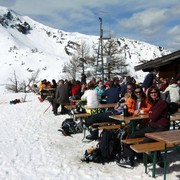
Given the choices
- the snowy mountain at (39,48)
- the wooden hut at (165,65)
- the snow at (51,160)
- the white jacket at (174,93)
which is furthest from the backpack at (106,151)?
the snowy mountain at (39,48)

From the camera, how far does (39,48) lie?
366 ft

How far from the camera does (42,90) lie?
699 inches

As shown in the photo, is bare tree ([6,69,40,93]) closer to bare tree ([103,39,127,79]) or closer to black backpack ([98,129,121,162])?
bare tree ([103,39,127,79])

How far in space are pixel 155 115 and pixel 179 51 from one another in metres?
6.97

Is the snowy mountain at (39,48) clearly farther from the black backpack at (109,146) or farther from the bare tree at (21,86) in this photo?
the black backpack at (109,146)

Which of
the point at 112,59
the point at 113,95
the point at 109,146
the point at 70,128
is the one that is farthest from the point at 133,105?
the point at 112,59

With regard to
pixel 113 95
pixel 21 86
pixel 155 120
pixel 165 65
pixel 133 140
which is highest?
pixel 165 65

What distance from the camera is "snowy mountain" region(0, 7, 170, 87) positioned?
6856 centimetres

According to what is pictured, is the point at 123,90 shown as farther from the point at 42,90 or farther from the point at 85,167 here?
the point at 42,90

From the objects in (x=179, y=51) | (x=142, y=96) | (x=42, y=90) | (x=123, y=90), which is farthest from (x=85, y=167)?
(x=42, y=90)

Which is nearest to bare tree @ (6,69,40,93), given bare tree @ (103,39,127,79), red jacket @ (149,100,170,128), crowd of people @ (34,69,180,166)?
bare tree @ (103,39,127,79)

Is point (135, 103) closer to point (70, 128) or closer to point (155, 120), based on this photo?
point (155, 120)

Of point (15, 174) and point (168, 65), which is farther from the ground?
point (168, 65)

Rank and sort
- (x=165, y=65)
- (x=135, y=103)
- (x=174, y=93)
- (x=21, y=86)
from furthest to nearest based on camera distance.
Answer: (x=21, y=86), (x=165, y=65), (x=174, y=93), (x=135, y=103)
